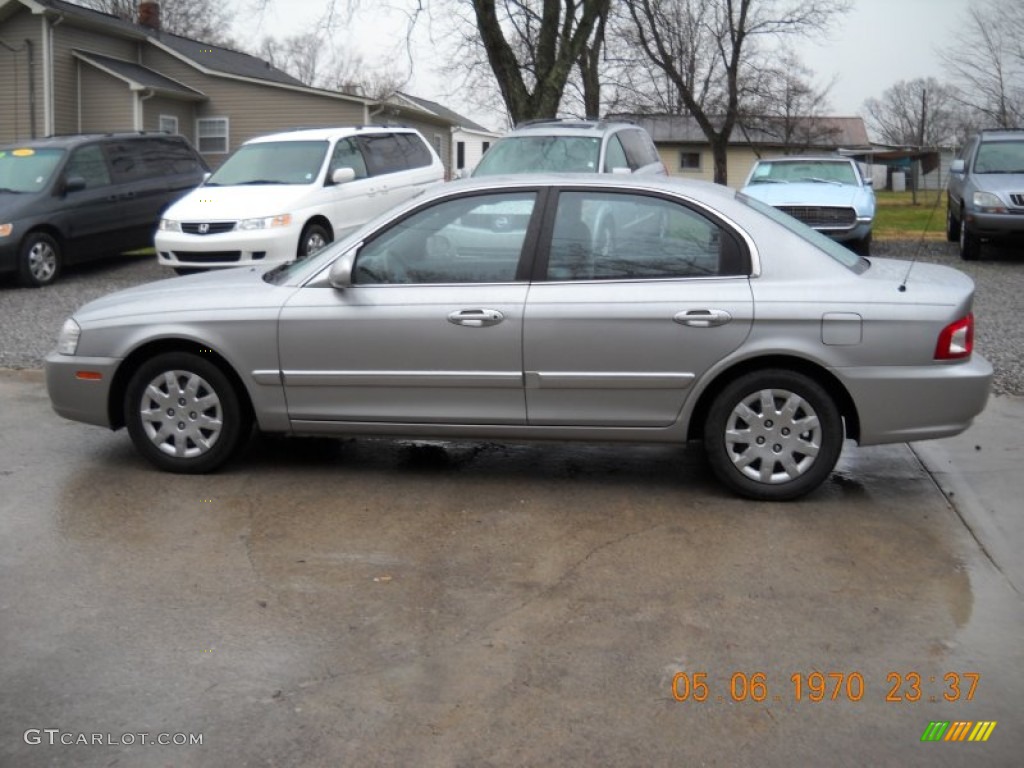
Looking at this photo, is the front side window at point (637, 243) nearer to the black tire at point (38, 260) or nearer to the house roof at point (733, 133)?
the black tire at point (38, 260)

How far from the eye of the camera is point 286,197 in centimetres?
1311

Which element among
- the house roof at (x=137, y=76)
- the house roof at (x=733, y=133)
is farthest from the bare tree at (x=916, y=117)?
the house roof at (x=137, y=76)

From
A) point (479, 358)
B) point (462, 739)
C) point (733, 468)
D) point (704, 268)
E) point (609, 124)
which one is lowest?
point (462, 739)

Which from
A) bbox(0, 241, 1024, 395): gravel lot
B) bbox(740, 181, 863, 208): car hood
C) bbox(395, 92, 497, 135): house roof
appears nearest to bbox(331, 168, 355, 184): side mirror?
bbox(0, 241, 1024, 395): gravel lot

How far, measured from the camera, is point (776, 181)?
57.0 feet

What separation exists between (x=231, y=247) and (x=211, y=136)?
19.9 metres

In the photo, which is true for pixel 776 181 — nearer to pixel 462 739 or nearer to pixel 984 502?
pixel 984 502

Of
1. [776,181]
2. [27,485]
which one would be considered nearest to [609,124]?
[776,181]

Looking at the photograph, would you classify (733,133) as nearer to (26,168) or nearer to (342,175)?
(342,175)

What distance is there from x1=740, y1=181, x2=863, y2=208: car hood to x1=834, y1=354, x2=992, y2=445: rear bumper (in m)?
10.0

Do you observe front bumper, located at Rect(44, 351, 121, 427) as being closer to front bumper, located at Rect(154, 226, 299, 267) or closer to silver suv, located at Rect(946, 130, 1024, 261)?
front bumper, located at Rect(154, 226, 299, 267)

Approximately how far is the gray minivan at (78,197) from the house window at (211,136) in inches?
595

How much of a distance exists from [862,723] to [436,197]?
11.9 ft

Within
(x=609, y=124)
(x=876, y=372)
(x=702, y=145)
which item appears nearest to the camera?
(x=876, y=372)
